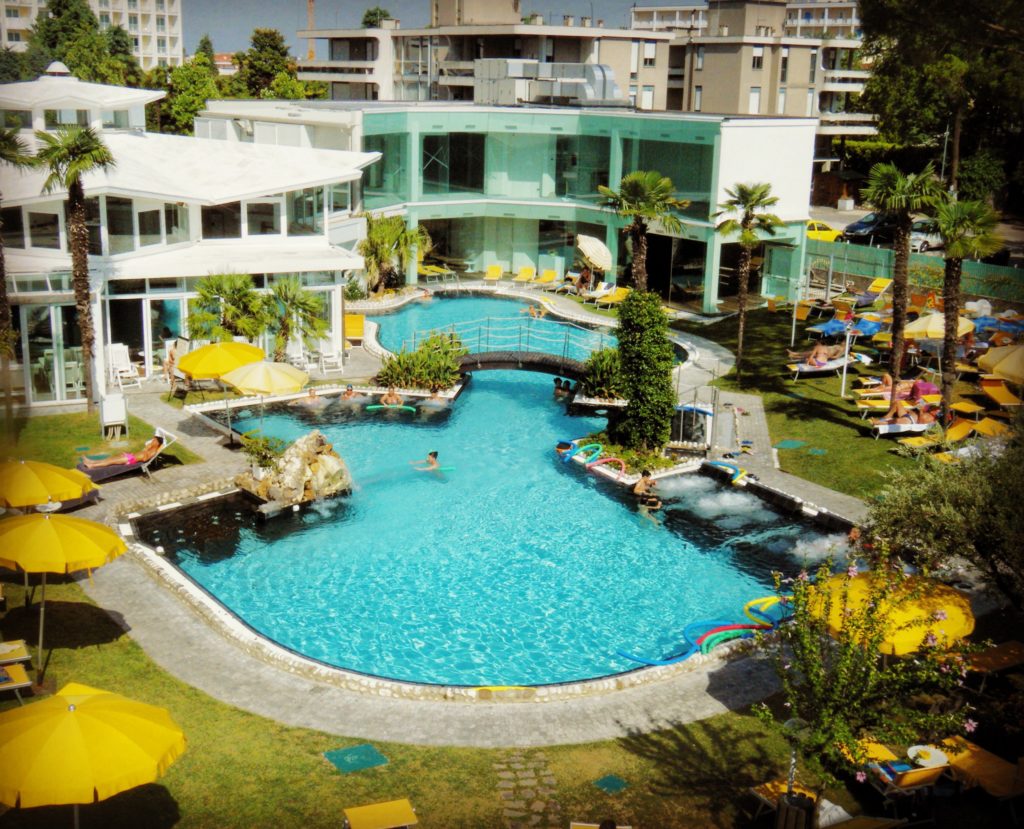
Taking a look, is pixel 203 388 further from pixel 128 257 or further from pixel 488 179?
pixel 488 179

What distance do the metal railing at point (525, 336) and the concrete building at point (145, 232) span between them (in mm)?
4434

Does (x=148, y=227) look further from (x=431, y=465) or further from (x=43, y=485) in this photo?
(x=43, y=485)

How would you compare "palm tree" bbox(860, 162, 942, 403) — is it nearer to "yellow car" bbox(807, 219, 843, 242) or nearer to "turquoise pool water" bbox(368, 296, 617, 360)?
"turquoise pool water" bbox(368, 296, 617, 360)

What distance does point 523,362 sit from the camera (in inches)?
1188

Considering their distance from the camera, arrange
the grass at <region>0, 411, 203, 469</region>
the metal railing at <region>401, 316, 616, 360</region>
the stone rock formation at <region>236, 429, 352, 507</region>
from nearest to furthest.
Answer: the stone rock formation at <region>236, 429, 352, 507</region>, the grass at <region>0, 411, 203, 469</region>, the metal railing at <region>401, 316, 616, 360</region>

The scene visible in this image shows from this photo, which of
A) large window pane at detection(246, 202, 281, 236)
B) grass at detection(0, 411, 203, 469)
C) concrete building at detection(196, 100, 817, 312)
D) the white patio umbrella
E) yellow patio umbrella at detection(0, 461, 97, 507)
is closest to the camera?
yellow patio umbrella at detection(0, 461, 97, 507)

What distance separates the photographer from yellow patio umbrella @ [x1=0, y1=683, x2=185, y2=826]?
8578 mm

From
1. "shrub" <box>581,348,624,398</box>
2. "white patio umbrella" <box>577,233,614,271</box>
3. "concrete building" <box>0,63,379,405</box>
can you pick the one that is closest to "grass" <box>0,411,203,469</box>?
"concrete building" <box>0,63,379,405</box>

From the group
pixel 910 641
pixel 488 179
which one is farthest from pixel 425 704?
pixel 488 179

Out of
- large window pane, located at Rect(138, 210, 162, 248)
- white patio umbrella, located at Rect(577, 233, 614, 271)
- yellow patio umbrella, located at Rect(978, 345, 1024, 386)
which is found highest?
large window pane, located at Rect(138, 210, 162, 248)

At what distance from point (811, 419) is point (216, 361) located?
1399cm

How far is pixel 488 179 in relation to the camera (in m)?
41.4

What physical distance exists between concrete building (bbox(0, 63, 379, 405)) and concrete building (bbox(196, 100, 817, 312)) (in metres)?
6.97

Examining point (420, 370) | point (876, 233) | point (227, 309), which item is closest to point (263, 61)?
point (876, 233)
